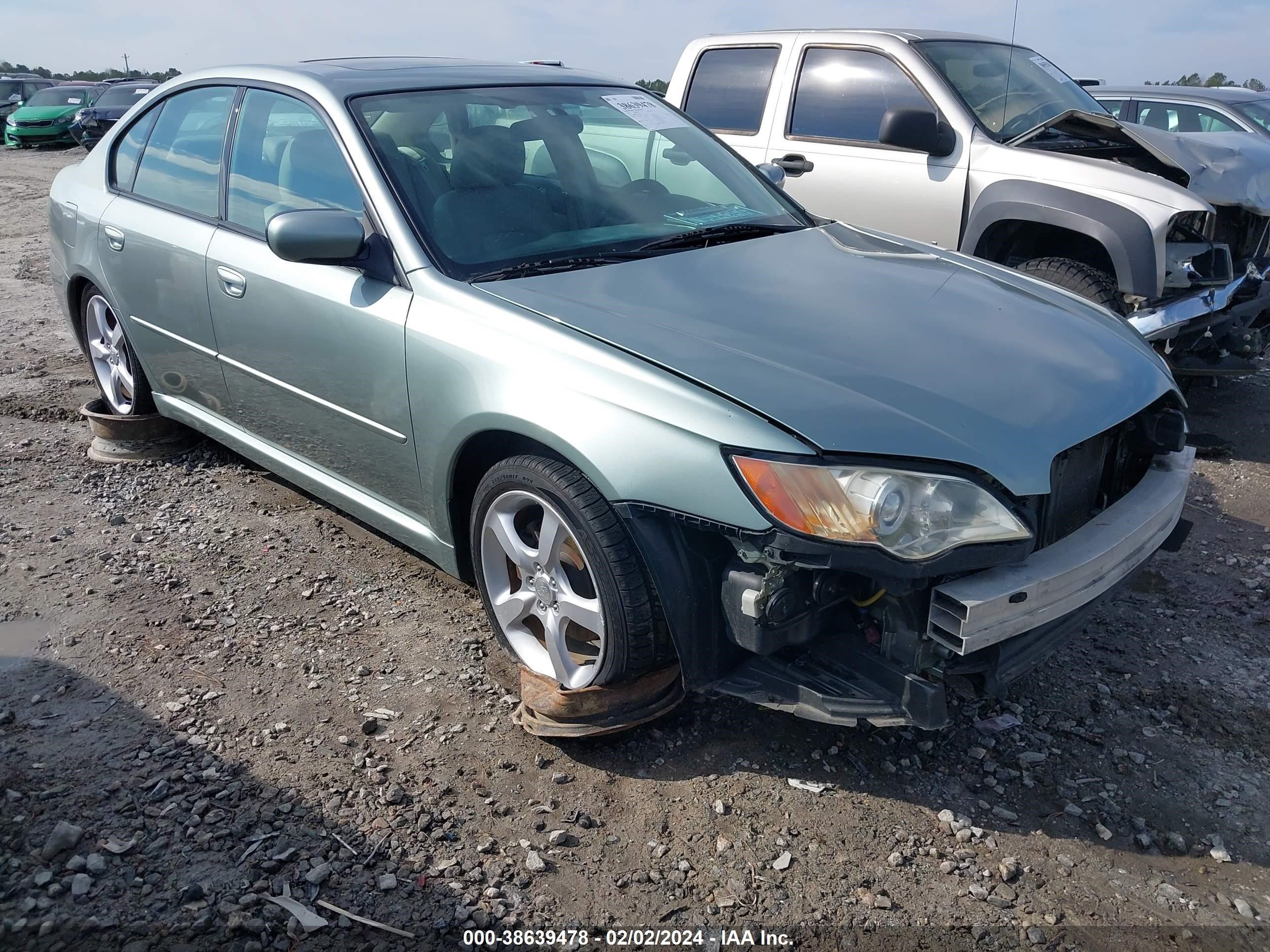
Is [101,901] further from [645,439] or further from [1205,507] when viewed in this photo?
[1205,507]

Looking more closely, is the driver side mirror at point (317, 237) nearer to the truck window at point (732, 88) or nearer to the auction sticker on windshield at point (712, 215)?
the auction sticker on windshield at point (712, 215)

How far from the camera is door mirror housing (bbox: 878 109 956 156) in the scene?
17.2 ft

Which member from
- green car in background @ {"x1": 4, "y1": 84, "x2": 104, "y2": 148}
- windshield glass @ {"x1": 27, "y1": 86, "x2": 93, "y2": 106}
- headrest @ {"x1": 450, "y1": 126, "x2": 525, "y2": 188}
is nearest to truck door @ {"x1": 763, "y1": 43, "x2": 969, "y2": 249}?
headrest @ {"x1": 450, "y1": 126, "x2": 525, "y2": 188}

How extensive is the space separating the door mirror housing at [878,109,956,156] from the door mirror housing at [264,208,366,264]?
11.0ft

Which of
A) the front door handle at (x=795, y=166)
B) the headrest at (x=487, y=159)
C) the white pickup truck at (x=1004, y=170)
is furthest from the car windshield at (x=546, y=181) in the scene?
the front door handle at (x=795, y=166)

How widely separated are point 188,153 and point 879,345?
2.99 metres

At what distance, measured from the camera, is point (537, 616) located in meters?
2.86

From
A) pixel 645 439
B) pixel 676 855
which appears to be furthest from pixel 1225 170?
pixel 676 855

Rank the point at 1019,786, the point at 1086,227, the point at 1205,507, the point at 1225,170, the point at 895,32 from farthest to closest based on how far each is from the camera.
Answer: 1. the point at 895,32
2. the point at 1225,170
3. the point at 1086,227
4. the point at 1205,507
5. the point at 1019,786

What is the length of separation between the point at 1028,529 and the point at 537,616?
4.37 feet

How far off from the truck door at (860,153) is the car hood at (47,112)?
22487 mm

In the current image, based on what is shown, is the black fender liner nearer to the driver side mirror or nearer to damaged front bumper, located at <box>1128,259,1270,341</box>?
damaged front bumper, located at <box>1128,259,1270,341</box>

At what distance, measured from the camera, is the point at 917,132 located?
5.25 metres

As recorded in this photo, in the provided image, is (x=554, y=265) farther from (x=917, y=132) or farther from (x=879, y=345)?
A: (x=917, y=132)
